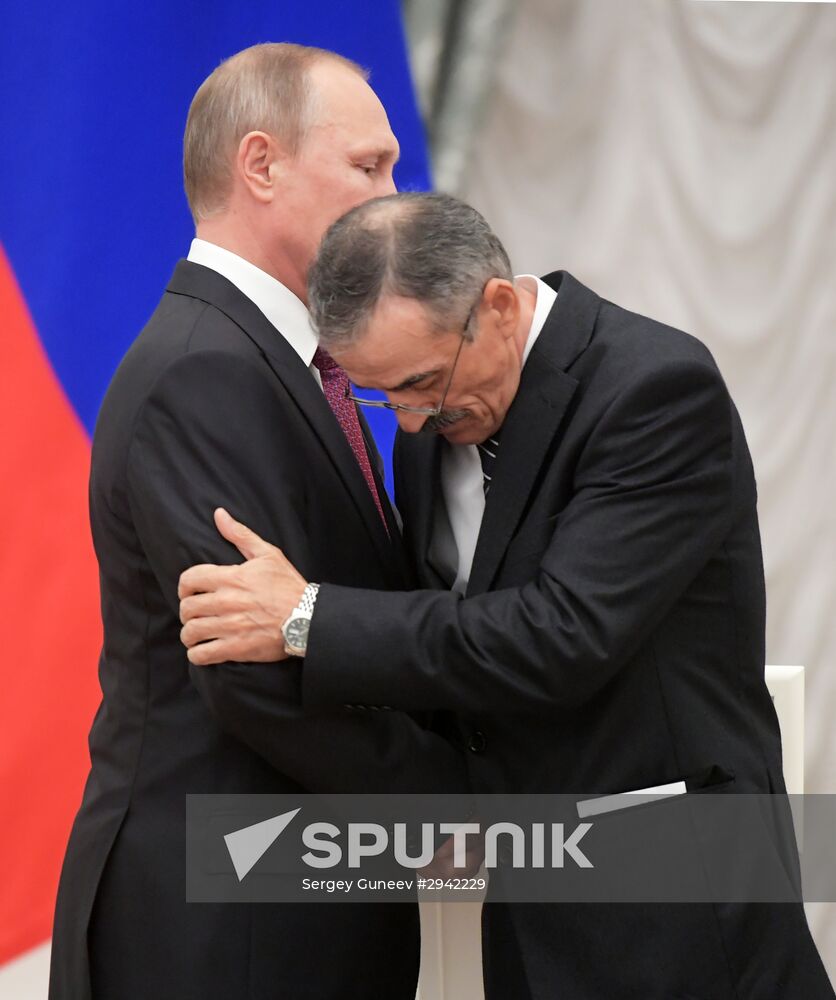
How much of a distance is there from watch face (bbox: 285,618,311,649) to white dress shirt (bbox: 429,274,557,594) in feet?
0.79

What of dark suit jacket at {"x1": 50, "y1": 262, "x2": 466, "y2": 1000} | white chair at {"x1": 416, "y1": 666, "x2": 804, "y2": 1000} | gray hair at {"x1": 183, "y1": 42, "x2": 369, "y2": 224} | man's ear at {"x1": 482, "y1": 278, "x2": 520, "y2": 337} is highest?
gray hair at {"x1": 183, "y1": 42, "x2": 369, "y2": 224}

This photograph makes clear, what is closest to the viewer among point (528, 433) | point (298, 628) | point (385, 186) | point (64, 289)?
point (298, 628)

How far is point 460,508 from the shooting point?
5.36 ft

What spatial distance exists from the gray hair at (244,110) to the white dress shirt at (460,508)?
0.34 m

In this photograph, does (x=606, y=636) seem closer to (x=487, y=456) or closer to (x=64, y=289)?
(x=487, y=456)

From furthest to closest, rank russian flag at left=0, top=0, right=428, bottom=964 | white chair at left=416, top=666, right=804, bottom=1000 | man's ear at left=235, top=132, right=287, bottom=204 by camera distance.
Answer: russian flag at left=0, top=0, right=428, bottom=964
white chair at left=416, top=666, right=804, bottom=1000
man's ear at left=235, top=132, right=287, bottom=204

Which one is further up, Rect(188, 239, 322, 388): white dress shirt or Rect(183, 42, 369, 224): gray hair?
Rect(183, 42, 369, 224): gray hair

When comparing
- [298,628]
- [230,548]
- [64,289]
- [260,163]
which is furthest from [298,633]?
[64,289]

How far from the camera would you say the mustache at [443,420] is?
152cm

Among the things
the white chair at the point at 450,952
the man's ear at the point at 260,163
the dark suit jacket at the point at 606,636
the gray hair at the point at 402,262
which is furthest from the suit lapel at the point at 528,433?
the white chair at the point at 450,952

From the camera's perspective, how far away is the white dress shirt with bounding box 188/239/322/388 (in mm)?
1570

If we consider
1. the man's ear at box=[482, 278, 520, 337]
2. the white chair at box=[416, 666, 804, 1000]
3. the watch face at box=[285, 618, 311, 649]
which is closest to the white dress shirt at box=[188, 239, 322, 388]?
the man's ear at box=[482, 278, 520, 337]

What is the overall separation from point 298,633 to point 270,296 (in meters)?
Result: 0.43

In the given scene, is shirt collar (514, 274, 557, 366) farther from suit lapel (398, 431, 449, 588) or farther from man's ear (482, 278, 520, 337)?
suit lapel (398, 431, 449, 588)
